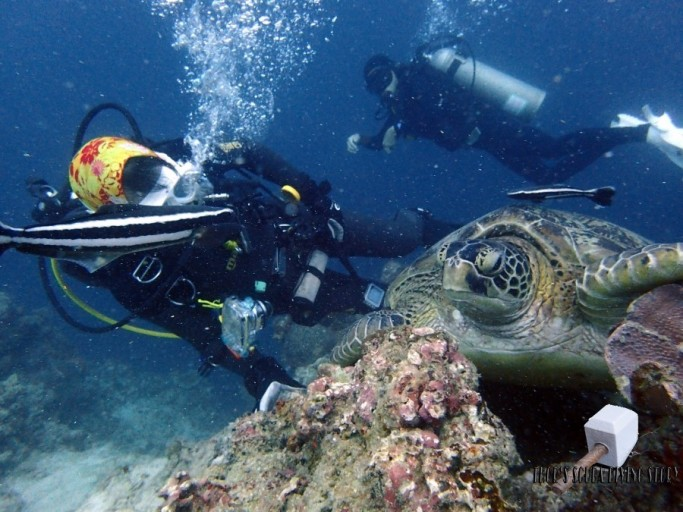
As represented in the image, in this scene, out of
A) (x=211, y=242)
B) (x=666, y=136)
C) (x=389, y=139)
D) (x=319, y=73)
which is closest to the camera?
(x=211, y=242)

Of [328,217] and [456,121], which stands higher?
[456,121]

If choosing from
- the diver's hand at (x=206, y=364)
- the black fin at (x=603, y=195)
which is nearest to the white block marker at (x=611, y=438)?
the black fin at (x=603, y=195)

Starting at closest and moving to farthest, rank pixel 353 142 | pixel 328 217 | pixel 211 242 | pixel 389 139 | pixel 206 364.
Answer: pixel 211 242 → pixel 206 364 → pixel 328 217 → pixel 389 139 → pixel 353 142

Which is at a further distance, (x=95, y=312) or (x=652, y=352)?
→ (x=95, y=312)

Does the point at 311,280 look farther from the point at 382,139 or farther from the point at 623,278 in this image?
the point at 382,139

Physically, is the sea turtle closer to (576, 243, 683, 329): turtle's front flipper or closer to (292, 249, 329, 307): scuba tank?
(576, 243, 683, 329): turtle's front flipper

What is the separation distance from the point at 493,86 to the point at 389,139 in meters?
3.45

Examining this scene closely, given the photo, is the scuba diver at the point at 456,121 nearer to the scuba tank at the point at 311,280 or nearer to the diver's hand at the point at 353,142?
the diver's hand at the point at 353,142

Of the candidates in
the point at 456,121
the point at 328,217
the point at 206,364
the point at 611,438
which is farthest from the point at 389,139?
the point at 611,438

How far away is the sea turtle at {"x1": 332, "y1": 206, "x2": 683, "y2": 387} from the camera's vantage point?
81.8 inches

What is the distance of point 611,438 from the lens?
2.91 feet

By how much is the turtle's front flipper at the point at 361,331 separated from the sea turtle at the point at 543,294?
0.02m

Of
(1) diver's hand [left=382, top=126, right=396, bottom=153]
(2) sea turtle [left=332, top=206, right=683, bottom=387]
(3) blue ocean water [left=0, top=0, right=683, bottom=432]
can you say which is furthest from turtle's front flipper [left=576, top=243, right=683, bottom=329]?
(3) blue ocean water [left=0, top=0, right=683, bottom=432]

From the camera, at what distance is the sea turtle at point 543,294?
2078mm
